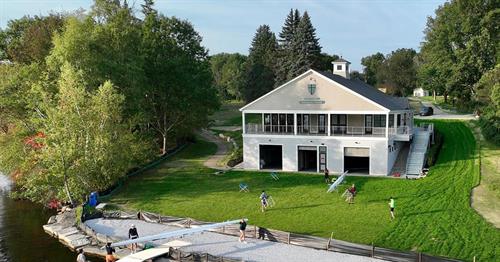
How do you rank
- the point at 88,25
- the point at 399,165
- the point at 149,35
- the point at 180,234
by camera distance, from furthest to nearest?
the point at 149,35
the point at 88,25
the point at 399,165
the point at 180,234

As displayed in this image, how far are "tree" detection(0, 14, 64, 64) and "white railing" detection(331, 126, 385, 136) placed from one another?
26853 mm

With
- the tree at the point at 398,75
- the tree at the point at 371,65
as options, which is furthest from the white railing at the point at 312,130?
the tree at the point at 371,65

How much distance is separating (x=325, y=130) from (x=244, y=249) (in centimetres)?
2133

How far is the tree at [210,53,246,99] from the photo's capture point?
11462cm

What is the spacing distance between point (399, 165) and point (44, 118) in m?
30.0

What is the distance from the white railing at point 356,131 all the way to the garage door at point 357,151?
129 centimetres

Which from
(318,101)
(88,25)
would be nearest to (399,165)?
(318,101)

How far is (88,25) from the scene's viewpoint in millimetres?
42938

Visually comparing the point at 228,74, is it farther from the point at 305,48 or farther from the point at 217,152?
the point at 217,152

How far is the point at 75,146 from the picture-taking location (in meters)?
34.8

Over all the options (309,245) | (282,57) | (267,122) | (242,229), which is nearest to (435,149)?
(267,122)

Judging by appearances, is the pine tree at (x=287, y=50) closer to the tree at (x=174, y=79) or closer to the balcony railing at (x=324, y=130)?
the tree at (x=174, y=79)

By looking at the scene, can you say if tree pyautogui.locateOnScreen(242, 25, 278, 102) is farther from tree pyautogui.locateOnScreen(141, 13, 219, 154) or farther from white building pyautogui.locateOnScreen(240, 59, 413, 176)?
white building pyautogui.locateOnScreen(240, 59, 413, 176)

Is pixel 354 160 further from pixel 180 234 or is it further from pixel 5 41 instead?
pixel 5 41
